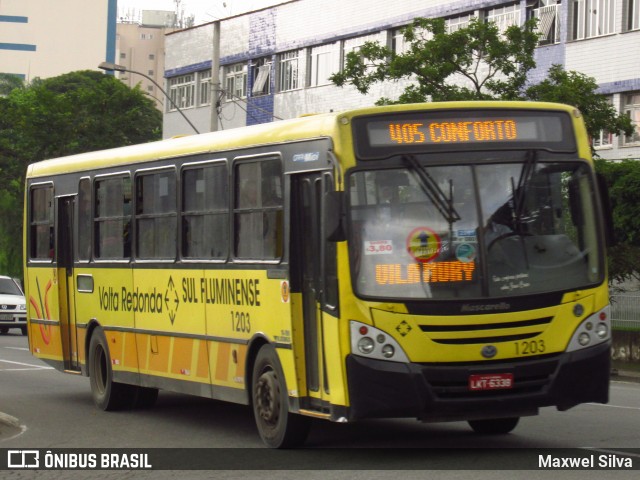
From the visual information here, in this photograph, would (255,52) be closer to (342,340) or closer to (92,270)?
(92,270)

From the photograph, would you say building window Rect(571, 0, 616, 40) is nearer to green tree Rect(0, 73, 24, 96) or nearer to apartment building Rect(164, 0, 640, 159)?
apartment building Rect(164, 0, 640, 159)

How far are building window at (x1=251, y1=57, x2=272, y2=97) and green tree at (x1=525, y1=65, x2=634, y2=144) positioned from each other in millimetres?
26639

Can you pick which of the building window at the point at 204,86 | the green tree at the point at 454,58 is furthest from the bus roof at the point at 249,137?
the building window at the point at 204,86

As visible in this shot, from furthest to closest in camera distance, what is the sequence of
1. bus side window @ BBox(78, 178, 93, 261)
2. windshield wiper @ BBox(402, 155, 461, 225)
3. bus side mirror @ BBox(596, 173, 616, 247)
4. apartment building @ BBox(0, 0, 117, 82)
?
apartment building @ BBox(0, 0, 117, 82) < bus side window @ BBox(78, 178, 93, 261) < bus side mirror @ BBox(596, 173, 616, 247) < windshield wiper @ BBox(402, 155, 461, 225)

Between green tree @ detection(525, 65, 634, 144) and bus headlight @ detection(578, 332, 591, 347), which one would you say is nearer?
bus headlight @ detection(578, 332, 591, 347)

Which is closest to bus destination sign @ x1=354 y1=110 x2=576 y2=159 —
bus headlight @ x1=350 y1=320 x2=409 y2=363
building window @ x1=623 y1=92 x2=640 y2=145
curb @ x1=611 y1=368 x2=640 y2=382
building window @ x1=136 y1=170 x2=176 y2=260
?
bus headlight @ x1=350 y1=320 x2=409 y2=363

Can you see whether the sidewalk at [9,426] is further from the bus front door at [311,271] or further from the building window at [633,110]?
the building window at [633,110]

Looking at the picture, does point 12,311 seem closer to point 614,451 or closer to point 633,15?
point 633,15

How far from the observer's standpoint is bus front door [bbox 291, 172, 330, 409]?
1173 cm

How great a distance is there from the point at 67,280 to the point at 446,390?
841 centimetres

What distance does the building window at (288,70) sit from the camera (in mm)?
53781

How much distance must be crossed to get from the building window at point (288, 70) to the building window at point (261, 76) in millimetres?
916

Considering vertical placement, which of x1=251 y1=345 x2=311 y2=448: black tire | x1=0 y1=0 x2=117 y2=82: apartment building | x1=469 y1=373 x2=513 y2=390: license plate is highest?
x1=0 y1=0 x2=117 y2=82: apartment building
